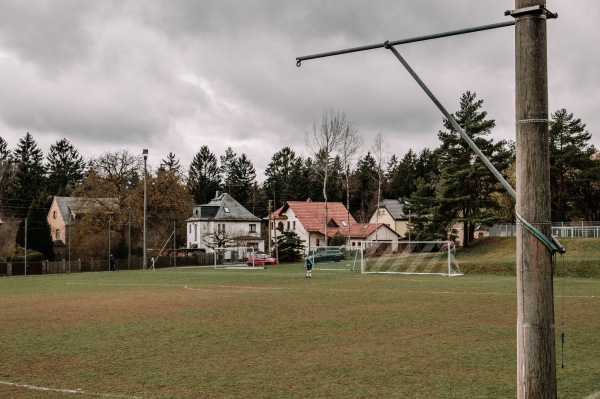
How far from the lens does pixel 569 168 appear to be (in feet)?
222

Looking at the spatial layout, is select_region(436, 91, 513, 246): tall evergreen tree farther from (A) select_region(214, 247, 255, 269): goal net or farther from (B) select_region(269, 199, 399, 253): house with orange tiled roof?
(B) select_region(269, 199, 399, 253): house with orange tiled roof

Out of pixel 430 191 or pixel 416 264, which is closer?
pixel 416 264

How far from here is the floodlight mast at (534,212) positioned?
4.09 metres

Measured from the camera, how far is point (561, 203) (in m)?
67.4

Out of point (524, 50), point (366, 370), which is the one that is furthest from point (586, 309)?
point (524, 50)

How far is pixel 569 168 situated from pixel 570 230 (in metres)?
13.0

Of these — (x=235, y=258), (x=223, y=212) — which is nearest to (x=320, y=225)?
(x=223, y=212)

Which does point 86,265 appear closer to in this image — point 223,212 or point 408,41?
point 223,212

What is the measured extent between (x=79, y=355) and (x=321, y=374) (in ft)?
15.4

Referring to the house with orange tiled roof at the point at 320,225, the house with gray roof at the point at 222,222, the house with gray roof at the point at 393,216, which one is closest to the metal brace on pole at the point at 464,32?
the house with gray roof at the point at 222,222

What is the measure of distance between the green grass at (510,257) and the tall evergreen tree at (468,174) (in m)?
2.34

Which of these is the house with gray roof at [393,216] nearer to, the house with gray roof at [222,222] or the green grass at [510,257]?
the house with gray roof at [222,222]

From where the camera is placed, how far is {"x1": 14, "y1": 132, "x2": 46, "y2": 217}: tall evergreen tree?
86.4 metres

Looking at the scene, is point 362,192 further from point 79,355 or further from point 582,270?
point 79,355
